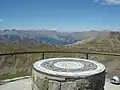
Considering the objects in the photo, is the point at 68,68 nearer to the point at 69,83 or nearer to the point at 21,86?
the point at 69,83

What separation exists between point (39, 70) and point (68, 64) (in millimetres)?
1166

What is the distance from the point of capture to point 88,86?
20.4ft

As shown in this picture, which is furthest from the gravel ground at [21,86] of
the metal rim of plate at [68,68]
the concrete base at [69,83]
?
the concrete base at [69,83]

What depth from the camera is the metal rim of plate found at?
6.15 meters

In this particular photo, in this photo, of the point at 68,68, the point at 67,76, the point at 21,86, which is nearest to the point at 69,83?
Answer: the point at 67,76

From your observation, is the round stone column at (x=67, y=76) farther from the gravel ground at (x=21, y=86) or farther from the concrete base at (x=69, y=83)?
the gravel ground at (x=21, y=86)

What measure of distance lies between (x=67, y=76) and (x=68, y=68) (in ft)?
2.21

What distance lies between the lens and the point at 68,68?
6.64 metres

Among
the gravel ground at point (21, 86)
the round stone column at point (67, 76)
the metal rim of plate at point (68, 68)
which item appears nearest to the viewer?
the round stone column at point (67, 76)

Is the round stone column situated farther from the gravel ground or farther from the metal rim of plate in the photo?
the gravel ground

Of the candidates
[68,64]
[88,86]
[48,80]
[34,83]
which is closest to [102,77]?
[88,86]

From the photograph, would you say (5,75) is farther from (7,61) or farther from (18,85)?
(7,61)

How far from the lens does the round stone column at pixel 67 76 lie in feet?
19.8

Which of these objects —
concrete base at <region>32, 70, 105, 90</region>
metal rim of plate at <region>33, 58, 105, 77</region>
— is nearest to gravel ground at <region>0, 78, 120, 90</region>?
metal rim of plate at <region>33, 58, 105, 77</region>
